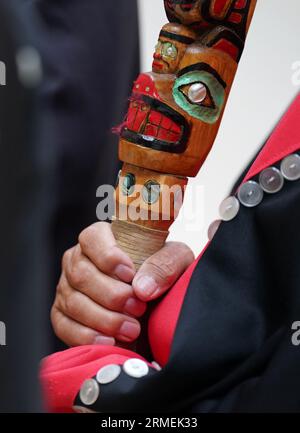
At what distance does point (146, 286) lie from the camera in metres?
0.69

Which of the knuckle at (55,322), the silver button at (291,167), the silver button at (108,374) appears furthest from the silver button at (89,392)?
the silver button at (291,167)

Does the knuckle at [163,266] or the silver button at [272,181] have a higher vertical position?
the silver button at [272,181]

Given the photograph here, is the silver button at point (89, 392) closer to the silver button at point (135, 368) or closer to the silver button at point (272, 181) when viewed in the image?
the silver button at point (135, 368)

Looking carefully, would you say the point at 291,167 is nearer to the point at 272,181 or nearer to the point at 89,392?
the point at 272,181

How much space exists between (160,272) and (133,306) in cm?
4

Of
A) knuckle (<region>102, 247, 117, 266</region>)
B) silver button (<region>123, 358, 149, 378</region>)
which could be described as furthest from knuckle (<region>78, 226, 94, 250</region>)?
silver button (<region>123, 358, 149, 378</region>)

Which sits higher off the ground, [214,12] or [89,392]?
[214,12]

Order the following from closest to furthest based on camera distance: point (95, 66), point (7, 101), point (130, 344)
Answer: point (7, 101) < point (130, 344) < point (95, 66)

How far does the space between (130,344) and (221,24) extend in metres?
0.28

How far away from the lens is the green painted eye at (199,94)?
69 centimetres

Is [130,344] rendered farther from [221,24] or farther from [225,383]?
[221,24]

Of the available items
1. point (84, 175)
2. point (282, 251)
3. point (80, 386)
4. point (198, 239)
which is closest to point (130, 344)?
point (80, 386)

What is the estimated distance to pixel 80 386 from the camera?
2.12 ft

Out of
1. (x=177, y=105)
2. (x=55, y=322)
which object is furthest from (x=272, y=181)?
(x=55, y=322)
